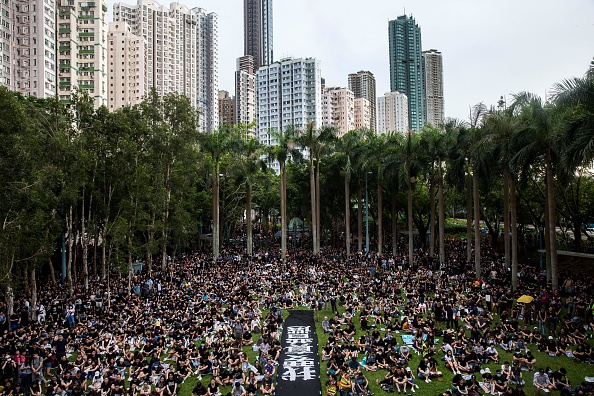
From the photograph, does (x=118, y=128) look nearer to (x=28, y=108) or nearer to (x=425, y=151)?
(x=28, y=108)

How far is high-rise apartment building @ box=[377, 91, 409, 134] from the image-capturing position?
603 feet

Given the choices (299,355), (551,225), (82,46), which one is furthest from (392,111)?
(299,355)

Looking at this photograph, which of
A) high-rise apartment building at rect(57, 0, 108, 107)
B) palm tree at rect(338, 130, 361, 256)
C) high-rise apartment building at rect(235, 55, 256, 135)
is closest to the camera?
palm tree at rect(338, 130, 361, 256)

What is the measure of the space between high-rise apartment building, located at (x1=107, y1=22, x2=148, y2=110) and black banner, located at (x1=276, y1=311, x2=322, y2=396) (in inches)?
3746

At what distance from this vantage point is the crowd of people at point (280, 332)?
14.4 m

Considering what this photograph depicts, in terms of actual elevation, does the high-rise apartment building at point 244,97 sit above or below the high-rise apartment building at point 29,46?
above

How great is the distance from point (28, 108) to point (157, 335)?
13.8m

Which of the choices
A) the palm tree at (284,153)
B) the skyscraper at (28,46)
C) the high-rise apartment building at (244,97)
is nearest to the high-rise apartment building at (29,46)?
the skyscraper at (28,46)

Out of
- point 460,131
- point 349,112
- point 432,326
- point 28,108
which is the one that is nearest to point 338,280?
point 432,326

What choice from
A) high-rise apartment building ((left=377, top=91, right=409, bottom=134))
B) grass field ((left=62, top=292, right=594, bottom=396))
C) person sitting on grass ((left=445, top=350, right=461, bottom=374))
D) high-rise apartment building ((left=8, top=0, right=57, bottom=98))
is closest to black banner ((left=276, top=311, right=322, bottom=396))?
grass field ((left=62, top=292, right=594, bottom=396))


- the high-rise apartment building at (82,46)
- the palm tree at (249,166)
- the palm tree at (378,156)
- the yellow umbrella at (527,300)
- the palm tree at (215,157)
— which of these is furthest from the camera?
the high-rise apartment building at (82,46)

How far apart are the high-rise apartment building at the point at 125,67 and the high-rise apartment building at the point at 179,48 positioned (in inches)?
148

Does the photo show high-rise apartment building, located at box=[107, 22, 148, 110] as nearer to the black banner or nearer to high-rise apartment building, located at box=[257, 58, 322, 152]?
high-rise apartment building, located at box=[257, 58, 322, 152]

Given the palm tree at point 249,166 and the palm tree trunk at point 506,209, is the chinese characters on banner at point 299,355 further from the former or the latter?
the palm tree at point 249,166
